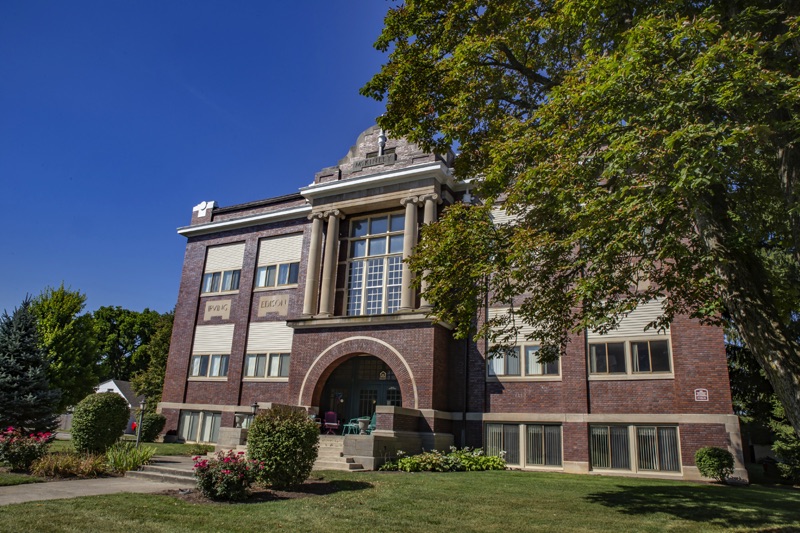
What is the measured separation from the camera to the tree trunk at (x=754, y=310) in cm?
778

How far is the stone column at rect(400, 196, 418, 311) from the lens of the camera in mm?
21922

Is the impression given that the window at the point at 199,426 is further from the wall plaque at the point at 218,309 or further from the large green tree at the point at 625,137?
the large green tree at the point at 625,137

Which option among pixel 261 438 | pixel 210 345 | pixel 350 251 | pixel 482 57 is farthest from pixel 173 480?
pixel 210 345

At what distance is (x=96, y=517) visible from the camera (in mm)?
8438

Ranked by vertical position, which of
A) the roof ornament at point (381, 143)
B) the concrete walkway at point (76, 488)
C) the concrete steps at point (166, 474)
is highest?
the roof ornament at point (381, 143)

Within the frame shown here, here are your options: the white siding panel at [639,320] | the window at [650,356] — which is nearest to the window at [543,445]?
the window at [650,356]

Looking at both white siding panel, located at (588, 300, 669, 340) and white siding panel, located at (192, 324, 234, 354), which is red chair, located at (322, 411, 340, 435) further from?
white siding panel, located at (588, 300, 669, 340)

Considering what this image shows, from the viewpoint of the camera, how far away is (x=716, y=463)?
17078mm

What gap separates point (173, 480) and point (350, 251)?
13.8 metres

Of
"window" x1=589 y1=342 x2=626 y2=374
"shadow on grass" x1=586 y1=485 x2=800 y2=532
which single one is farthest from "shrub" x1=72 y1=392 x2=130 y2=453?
"window" x1=589 y1=342 x2=626 y2=374

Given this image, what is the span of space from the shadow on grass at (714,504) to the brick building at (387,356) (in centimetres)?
417

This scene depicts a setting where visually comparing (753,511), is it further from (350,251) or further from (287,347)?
(287,347)

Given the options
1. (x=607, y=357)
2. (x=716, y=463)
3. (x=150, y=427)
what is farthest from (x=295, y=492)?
(x=150, y=427)

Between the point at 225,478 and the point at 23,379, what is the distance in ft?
34.1
